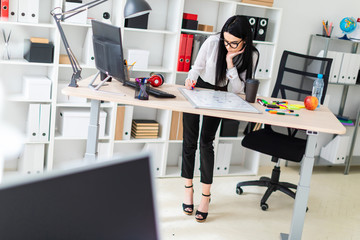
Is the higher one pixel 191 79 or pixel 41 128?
pixel 191 79

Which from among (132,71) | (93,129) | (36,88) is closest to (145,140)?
(132,71)

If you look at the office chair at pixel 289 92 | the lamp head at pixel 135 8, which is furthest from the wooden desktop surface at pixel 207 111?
the office chair at pixel 289 92

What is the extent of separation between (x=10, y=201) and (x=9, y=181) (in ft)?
0.11

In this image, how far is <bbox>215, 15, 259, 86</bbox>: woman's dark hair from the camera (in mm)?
2723

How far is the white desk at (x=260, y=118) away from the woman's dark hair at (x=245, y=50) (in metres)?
0.32

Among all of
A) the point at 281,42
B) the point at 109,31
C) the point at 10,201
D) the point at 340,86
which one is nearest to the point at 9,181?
the point at 10,201

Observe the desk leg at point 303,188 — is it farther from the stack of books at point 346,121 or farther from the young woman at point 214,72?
the stack of books at point 346,121

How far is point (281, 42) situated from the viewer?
14.2ft

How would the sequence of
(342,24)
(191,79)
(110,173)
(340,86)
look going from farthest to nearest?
(340,86), (342,24), (191,79), (110,173)

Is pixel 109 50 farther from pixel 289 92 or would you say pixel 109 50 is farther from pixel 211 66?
pixel 289 92

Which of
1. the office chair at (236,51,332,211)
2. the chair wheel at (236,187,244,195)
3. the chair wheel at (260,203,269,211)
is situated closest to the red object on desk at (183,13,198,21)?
the office chair at (236,51,332,211)

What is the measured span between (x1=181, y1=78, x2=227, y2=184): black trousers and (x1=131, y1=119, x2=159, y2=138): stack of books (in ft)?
2.49

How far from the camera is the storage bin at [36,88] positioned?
3369mm

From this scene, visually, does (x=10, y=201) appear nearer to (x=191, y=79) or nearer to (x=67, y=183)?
(x=67, y=183)
